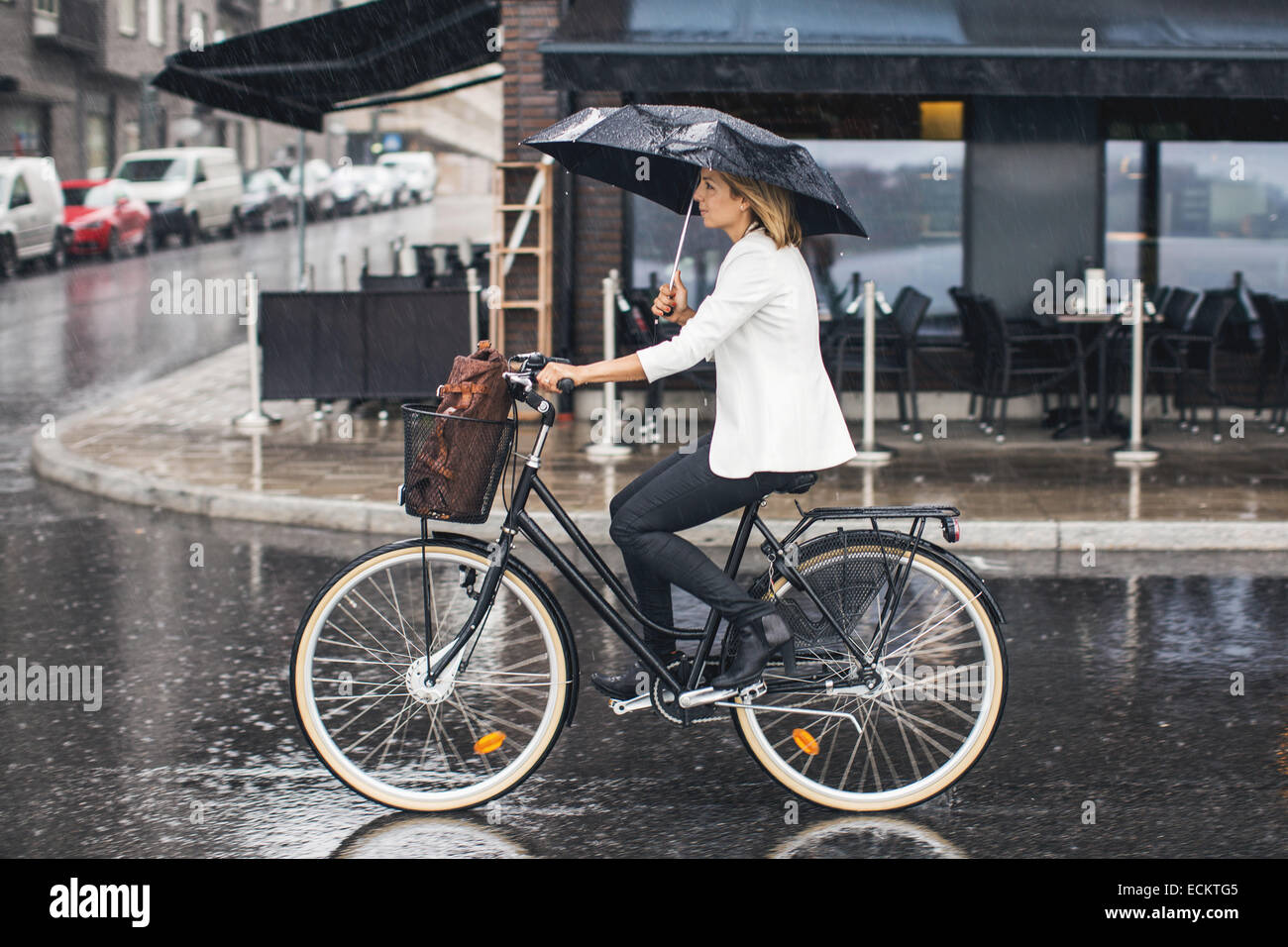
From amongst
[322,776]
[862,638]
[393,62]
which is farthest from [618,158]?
[393,62]

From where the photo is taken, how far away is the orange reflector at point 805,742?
4477 millimetres

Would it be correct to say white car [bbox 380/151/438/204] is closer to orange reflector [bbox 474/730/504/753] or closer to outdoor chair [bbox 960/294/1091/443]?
outdoor chair [bbox 960/294/1091/443]

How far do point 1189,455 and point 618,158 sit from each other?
282 inches

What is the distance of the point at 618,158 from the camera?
481 cm

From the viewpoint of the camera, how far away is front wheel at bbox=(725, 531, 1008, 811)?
14.6 ft

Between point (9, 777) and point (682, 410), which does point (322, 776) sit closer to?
point (9, 777)

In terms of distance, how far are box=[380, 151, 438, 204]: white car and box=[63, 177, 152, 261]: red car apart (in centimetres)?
1709

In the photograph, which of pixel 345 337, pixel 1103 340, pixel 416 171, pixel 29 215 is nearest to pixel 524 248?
pixel 345 337

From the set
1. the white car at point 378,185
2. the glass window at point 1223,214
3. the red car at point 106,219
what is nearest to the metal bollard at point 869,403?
the glass window at point 1223,214

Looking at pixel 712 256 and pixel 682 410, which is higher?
pixel 712 256

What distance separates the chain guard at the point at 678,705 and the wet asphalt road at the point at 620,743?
260 millimetres

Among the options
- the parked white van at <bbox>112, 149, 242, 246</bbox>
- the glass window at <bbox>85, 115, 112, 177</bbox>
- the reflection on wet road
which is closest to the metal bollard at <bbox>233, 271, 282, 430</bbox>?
the reflection on wet road

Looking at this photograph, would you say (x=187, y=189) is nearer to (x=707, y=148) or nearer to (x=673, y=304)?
(x=673, y=304)

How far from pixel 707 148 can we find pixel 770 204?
258 millimetres
